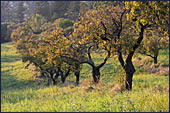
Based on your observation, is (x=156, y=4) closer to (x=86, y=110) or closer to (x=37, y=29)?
(x=86, y=110)

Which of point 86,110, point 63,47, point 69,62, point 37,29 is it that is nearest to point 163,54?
point 69,62

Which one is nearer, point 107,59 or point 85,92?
point 85,92

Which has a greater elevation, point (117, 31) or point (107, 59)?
point (117, 31)

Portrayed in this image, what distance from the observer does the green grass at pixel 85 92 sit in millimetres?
5455

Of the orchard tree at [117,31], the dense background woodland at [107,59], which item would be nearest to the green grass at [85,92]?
the dense background woodland at [107,59]

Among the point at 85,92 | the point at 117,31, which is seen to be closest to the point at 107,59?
the point at 117,31

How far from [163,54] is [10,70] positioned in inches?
1200

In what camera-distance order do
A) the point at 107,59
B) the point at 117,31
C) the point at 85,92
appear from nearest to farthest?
1. the point at 85,92
2. the point at 117,31
3. the point at 107,59

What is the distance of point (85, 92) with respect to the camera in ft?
30.7

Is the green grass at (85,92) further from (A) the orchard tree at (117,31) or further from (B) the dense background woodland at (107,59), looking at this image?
(A) the orchard tree at (117,31)

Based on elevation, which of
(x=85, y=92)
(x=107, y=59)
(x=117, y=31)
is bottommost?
(x=85, y=92)

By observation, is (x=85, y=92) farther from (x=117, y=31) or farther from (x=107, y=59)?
(x=107, y=59)

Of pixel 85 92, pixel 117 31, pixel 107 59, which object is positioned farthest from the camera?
pixel 107 59

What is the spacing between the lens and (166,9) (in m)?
8.02
